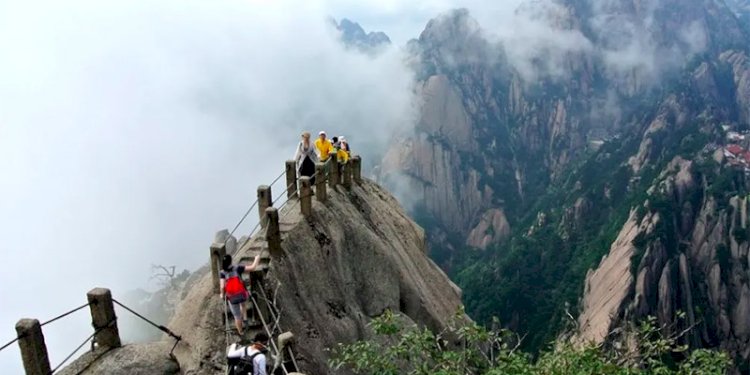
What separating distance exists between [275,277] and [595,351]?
244 inches

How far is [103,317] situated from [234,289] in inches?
81.5

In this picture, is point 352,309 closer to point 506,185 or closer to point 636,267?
point 636,267

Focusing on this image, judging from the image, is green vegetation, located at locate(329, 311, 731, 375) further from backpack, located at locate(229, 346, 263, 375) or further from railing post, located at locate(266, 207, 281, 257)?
railing post, located at locate(266, 207, 281, 257)

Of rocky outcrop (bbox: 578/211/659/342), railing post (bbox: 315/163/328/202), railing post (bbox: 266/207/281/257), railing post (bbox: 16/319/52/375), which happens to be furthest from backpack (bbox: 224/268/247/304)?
rocky outcrop (bbox: 578/211/659/342)

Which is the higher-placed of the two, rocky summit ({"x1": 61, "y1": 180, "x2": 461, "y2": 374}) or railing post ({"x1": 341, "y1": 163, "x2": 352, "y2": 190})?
railing post ({"x1": 341, "y1": 163, "x2": 352, "y2": 190})

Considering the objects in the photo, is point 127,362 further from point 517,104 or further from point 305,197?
point 517,104

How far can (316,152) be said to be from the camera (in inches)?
687

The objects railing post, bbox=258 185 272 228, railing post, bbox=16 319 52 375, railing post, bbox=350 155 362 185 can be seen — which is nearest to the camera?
railing post, bbox=16 319 52 375

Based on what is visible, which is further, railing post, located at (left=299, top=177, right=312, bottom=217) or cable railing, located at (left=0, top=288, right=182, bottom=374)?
railing post, located at (left=299, top=177, right=312, bottom=217)

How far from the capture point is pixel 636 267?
73.6 metres

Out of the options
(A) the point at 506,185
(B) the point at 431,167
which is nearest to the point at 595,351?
(B) the point at 431,167

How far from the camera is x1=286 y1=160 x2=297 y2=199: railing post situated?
16500 millimetres

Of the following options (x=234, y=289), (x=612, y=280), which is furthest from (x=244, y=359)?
(x=612, y=280)

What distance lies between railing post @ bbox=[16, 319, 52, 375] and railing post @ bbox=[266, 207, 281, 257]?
4771 millimetres
